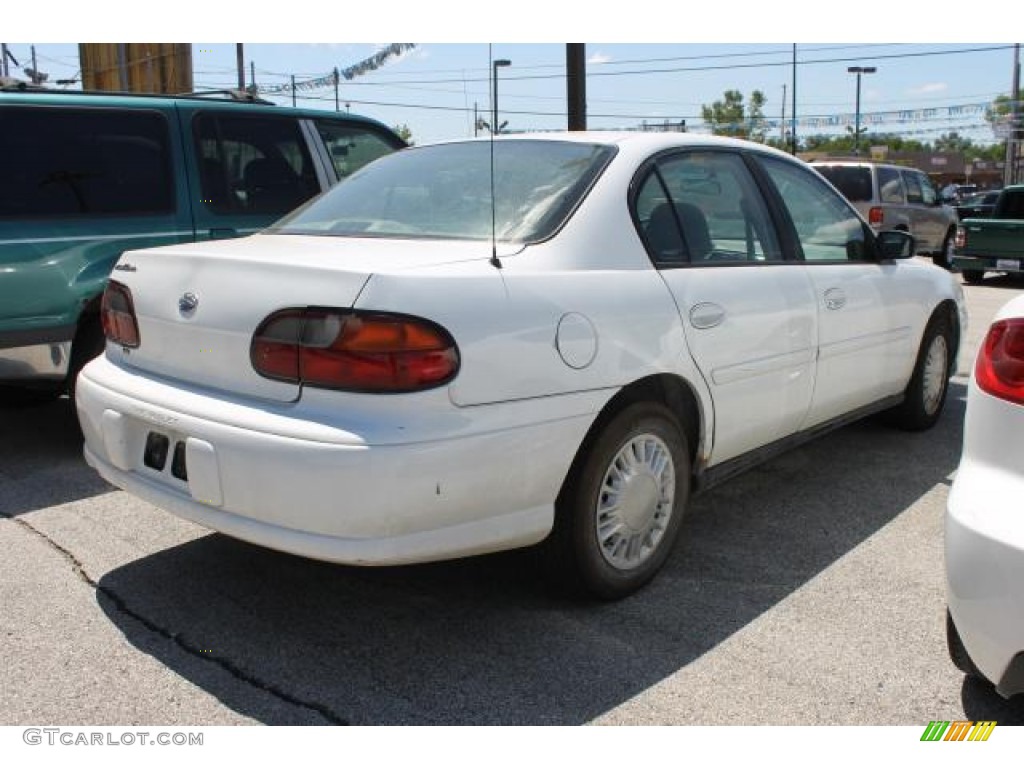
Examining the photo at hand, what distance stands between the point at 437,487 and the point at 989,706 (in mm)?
1640

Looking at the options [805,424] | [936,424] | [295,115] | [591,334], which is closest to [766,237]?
[805,424]

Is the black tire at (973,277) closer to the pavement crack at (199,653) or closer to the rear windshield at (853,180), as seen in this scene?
the rear windshield at (853,180)

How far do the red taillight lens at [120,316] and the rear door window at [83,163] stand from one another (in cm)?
159

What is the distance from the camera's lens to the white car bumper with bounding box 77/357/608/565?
2523mm

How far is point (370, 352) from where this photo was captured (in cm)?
255

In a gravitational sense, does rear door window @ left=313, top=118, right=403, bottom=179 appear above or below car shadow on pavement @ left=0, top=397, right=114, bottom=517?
above

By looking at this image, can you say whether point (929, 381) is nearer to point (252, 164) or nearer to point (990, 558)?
point (990, 558)

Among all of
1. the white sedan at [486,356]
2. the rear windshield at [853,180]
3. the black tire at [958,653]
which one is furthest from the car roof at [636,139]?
the rear windshield at [853,180]

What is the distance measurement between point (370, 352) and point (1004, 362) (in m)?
1.60

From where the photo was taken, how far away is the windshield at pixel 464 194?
10.5ft

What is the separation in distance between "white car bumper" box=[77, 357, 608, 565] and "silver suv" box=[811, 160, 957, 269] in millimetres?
14261

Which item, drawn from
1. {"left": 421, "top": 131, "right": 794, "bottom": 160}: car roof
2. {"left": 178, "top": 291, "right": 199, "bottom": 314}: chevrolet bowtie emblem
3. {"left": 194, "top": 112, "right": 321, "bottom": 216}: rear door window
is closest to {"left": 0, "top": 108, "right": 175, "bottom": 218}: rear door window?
{"left": 194, "top": 112, "right": 321, "bottom": 216}: rear door window

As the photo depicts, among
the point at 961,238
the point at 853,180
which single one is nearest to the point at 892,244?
the point at 961,238
